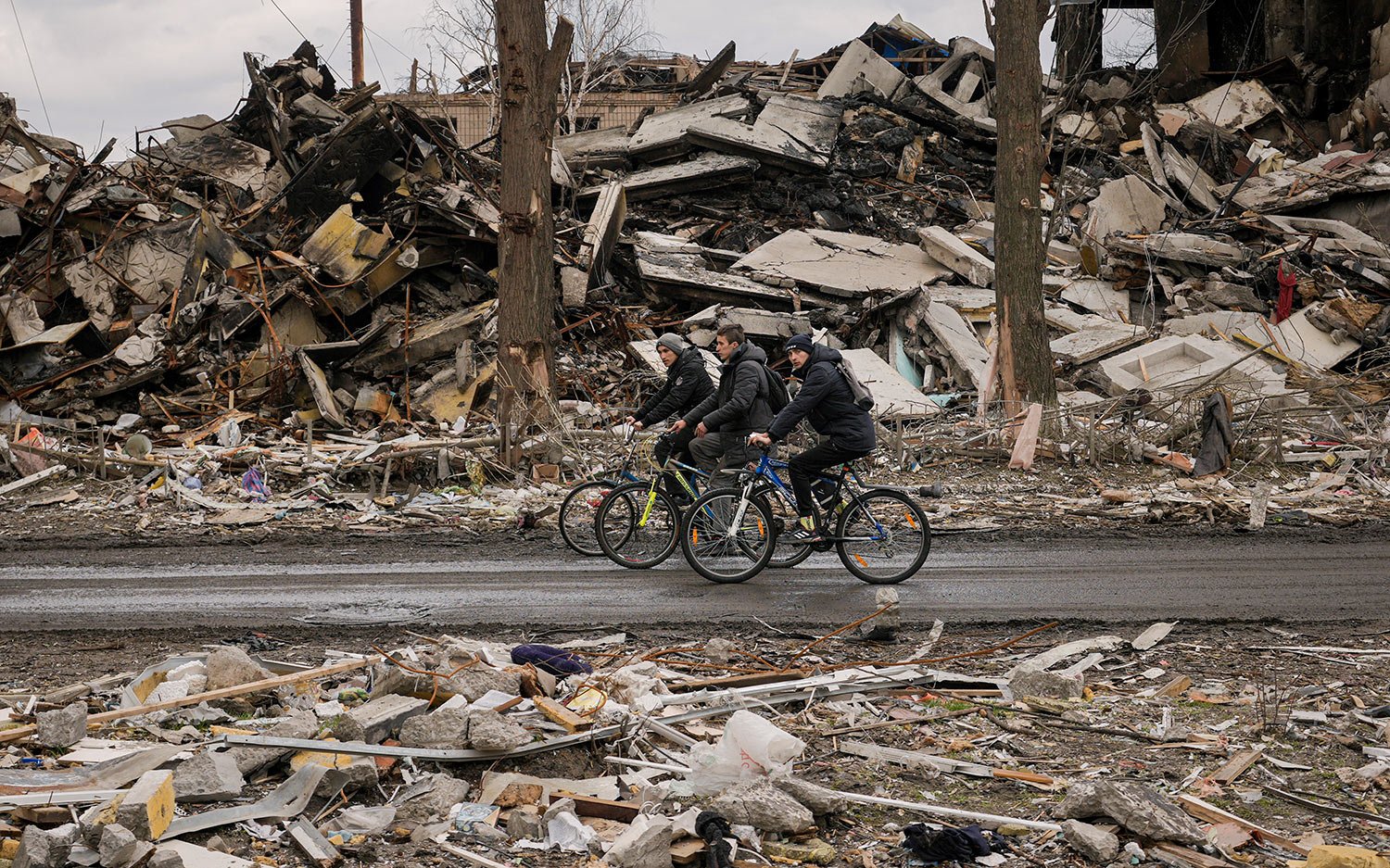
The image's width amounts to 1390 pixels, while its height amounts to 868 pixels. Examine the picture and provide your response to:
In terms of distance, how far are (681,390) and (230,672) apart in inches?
225

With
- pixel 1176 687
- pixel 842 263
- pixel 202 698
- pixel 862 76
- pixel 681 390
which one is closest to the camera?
pixel 202 698

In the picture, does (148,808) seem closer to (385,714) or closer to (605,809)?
(385,714)

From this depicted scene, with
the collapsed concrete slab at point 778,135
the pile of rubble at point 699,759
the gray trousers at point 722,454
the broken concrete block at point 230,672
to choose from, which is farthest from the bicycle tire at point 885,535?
the collapsed concrete slab at point 778,135

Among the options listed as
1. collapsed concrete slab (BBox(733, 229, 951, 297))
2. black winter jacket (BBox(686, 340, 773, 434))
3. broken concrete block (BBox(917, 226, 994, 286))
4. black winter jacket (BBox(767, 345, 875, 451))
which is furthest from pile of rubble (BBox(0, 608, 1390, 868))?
broken concrete block (BBox(917, 226, 994, 286))

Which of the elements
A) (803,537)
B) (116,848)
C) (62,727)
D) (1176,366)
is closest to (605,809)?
(116,848)

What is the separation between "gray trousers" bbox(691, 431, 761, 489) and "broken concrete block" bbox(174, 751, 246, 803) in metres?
6.17

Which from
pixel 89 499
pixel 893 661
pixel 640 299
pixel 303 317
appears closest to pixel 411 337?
pixel 303 317

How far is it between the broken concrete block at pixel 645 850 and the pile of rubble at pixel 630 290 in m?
8.25

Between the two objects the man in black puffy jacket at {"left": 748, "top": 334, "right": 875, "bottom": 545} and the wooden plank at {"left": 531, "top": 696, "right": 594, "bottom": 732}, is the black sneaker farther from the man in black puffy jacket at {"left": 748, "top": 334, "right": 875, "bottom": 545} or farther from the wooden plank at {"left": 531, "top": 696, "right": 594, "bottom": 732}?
the wooden plank at {"left": 531, "top": 696, "right": 594, "bottom": 732}

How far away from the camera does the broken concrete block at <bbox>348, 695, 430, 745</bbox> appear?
17.5 feet

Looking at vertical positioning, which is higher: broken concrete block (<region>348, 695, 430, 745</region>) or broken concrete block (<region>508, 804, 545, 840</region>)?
broken concrete block (<region>348, 695, 430, 745</region>)

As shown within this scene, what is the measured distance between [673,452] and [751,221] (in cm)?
1292

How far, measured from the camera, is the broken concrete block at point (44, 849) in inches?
159

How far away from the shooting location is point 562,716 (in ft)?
18.4
